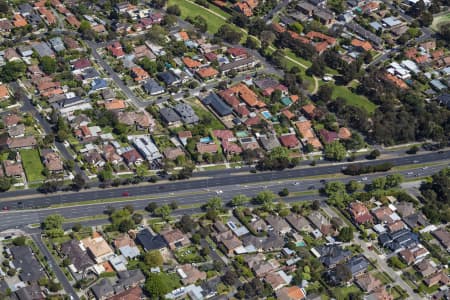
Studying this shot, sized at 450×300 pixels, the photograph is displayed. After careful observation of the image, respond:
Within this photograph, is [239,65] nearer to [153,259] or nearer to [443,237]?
[443,237]

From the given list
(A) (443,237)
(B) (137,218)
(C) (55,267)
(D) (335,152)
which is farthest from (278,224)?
(C) (55,267)

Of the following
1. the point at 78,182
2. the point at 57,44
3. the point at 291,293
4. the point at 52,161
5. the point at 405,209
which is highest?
the point at 405,209

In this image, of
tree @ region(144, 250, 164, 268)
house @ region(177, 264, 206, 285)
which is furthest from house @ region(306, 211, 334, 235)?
tree @ region(144, 250, 164, 268)

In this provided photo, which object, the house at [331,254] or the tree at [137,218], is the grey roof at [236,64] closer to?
the tree at [137,218]

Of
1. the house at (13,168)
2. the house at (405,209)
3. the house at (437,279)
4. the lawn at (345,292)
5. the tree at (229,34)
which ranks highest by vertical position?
the tree at (229,34)

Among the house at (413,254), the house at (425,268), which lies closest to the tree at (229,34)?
the house at (413,254)

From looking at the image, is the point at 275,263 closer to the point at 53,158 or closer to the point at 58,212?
the point at 58,212
